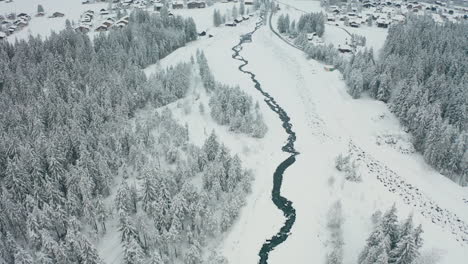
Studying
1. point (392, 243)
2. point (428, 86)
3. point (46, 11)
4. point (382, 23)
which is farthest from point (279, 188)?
point (46, 11)

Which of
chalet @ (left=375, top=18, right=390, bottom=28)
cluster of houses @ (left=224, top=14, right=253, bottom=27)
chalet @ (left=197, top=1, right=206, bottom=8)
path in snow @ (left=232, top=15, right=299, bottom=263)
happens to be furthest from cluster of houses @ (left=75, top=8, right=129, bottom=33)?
chalet @ (left=375, top=18, right=390, bottom=28)

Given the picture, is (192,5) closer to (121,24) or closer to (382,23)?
(121,24)

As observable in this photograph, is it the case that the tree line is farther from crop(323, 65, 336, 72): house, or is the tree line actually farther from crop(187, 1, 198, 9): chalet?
crop(187, 1, 198, 9): chalet

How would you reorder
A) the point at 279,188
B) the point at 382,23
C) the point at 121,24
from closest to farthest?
1. the point at 279,188
2. the point at 121,24
3. the point at 382,23

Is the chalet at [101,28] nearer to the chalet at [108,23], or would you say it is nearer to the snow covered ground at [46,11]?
the chalet at [108,23]

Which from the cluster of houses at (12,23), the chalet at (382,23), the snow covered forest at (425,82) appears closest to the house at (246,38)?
the snow covered forest at (425,82)

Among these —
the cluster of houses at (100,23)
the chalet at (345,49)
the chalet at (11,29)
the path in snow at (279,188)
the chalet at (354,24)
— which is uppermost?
the chalet at (354,24)
